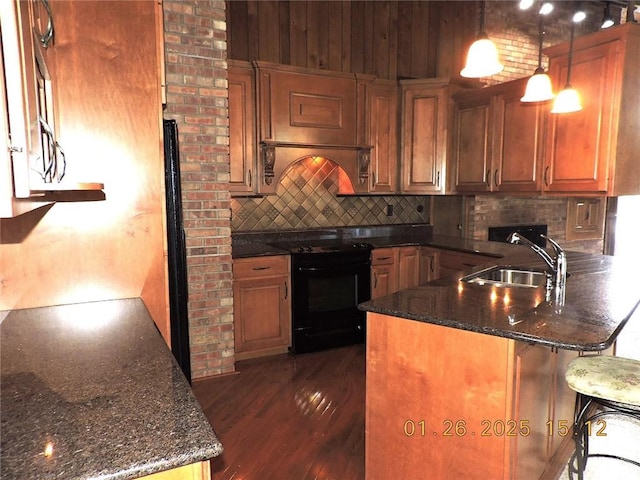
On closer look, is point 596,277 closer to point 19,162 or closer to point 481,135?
point 481,135

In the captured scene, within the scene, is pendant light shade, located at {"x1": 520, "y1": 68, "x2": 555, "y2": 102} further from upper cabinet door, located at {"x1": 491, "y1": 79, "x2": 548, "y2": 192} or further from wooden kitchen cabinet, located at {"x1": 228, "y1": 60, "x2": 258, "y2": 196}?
wooden kitchen cabinet, located at {"x1": 228, "y1": 60, "x2": 258, "y2": 196}

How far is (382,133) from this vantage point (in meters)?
4.43

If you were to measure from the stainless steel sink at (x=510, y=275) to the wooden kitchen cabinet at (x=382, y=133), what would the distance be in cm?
187

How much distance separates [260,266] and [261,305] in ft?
1.07

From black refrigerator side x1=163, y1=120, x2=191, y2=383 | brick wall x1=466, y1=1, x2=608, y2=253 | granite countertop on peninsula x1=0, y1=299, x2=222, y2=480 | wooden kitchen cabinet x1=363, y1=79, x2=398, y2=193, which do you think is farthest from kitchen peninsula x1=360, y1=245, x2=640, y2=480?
brick wall x1=466, y1=1, x2=608, y2=253

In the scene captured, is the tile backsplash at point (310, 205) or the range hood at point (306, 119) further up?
the range hood at point (306, 119)

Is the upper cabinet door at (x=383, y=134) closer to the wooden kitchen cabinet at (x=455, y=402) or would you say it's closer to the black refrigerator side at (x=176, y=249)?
the black refrigerator side at (x=176, y=249)

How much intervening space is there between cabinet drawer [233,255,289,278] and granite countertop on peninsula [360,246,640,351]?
5.29ft

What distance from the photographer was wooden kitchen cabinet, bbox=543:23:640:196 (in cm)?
301

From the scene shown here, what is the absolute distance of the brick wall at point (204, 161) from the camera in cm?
304

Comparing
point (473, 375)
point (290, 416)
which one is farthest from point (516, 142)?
point (290, 416)

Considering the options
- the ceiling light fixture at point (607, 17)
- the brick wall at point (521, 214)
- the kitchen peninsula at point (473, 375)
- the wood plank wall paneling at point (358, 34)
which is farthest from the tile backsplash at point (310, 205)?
the ceiling light fixture at point (607, 17)

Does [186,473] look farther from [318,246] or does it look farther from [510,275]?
[318,246]

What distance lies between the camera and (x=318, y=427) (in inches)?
104
